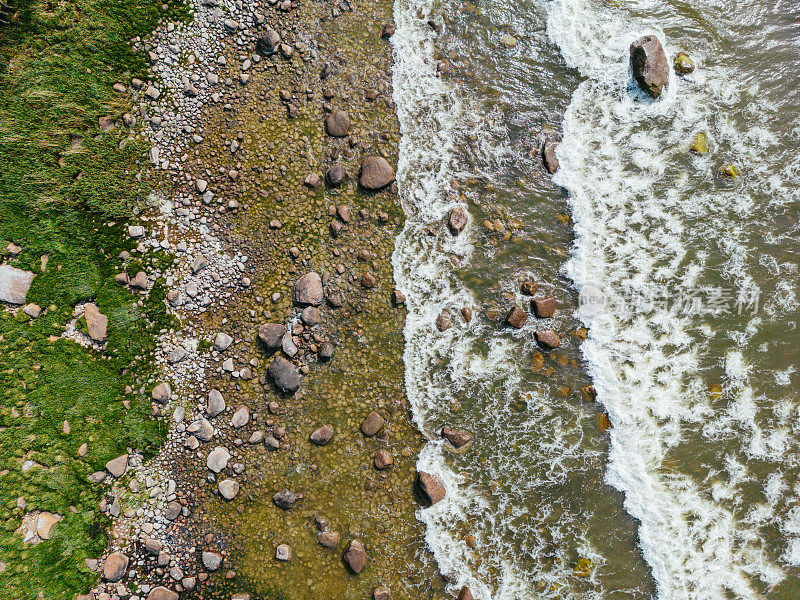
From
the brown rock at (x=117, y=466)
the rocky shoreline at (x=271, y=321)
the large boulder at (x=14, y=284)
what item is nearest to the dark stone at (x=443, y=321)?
the rocky shoreline at (x=271, y=321)

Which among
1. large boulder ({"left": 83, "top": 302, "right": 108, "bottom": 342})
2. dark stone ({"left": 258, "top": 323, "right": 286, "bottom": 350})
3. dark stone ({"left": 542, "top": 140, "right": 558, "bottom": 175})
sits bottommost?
large boulder ({"left": 83, "top": 302, "right": 108, "bottom": 342})

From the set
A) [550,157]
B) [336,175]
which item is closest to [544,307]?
[550,157]

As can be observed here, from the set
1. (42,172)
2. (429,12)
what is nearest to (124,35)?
(42,172)

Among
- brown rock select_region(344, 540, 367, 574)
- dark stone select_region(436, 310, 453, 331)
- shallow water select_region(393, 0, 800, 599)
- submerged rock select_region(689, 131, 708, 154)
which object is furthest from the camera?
submerged rock select_region(689, 131, 708, 154)

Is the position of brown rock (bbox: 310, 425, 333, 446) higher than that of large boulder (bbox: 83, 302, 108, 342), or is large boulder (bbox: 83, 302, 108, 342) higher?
brown rock (bbox: 310, 425, 333, 446)

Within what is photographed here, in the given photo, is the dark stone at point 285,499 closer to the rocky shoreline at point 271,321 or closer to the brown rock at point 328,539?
the rocky shoreline at point 271,321

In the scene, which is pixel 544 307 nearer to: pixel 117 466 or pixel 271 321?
Answer: pixel 271 321

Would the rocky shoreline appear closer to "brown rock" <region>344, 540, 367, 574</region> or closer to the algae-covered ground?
"brown rock" <region>344, 540, 367, 574</region>

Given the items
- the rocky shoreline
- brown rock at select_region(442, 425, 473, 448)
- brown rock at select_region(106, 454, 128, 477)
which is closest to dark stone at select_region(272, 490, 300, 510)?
the rocky shoreline
